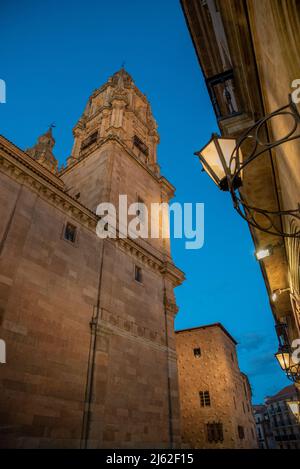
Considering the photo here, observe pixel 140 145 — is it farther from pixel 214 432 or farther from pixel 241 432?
pixel 241 432

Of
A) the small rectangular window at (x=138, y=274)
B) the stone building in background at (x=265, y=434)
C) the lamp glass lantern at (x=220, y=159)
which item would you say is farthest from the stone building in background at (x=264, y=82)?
the stone building in background at (x=265, y=434)

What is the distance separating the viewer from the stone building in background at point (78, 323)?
9734mm

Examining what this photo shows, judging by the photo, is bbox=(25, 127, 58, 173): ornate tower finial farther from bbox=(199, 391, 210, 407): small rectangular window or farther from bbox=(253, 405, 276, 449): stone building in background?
bbox=(253, 405, 276, 449): stone building in background

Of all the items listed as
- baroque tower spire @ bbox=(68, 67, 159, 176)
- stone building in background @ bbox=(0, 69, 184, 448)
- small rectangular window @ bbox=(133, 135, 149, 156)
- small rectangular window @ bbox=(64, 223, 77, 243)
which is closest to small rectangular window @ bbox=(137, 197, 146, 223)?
stone building in background @ bbox=(0, 69, 184, 448)

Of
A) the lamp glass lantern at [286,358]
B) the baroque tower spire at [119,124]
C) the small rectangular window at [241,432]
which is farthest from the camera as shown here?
the small rectangular window at [241,432]

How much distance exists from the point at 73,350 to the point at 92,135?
1982 centimetres

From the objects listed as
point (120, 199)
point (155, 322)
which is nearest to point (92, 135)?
point (120, 199)

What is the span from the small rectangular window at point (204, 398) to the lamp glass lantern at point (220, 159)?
27825 mm

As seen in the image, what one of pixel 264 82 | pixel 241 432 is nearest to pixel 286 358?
pixel 264 82

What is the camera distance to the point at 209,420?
83.8 ft

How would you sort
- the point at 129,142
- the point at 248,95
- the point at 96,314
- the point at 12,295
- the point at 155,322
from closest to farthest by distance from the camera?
the point at 248,95 → the point at 12,295 → the point at 96,314 → the point at 155,322 → the point at 129,142

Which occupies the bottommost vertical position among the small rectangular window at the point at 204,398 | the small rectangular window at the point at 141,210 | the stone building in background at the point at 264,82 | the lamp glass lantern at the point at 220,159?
the lamp glass lantern at the point at 220,159

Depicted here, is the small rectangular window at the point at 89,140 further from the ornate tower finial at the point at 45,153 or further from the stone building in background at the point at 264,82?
the stone building in background at the point at 264,82
